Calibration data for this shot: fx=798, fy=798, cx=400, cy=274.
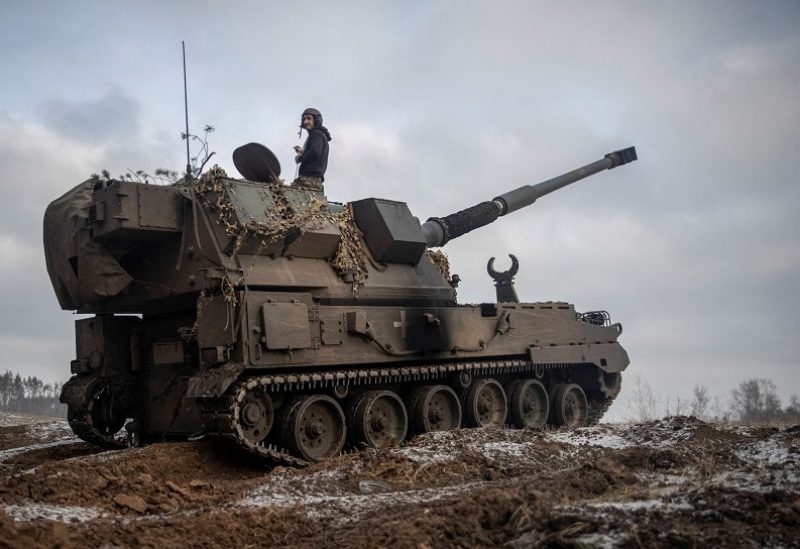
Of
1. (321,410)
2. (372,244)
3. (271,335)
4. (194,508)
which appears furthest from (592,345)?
(194,508)

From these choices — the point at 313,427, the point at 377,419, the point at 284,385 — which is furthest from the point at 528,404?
the point at 284,385

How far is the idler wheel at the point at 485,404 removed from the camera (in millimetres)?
14016

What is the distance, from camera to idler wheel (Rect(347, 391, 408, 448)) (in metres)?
11.9

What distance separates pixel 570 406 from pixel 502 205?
15.1ft

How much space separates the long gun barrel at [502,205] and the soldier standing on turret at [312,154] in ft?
8.57

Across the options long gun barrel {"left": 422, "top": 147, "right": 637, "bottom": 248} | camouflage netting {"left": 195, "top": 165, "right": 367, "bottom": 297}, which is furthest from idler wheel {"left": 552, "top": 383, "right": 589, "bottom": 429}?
camouflage netting {"left": 195, "top": 165, "right": 367, "bottom": 297}

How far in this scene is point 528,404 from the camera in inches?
616

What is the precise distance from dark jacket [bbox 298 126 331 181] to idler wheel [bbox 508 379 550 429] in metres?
5.51

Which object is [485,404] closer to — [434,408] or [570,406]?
[434,408]

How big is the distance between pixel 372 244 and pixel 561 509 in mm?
7670

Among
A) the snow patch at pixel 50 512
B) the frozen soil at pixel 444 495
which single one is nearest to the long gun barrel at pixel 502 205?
the frozen soil at pixel 444 495

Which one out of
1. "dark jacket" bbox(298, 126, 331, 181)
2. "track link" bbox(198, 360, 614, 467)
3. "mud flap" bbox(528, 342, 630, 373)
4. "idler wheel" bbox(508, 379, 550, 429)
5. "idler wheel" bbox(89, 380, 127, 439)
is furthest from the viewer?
"mud flap" bbox(528, 342, 630, 373)

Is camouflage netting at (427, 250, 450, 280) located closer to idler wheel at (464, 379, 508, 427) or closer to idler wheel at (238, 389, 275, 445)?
idler wheel at (464, 379, 508, 427)

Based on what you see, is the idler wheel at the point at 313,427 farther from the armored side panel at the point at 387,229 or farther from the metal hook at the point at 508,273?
the metal hook at the point at 508,273
